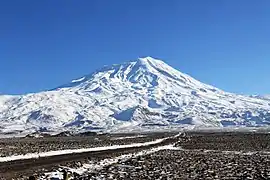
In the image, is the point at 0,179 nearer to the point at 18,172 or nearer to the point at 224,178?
the point at 18,172

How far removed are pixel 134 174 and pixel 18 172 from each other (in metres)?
6.67

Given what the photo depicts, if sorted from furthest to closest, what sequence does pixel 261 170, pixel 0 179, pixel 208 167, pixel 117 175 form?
1. pixel 208 167
2. pixel 261 170
3. pixel 117 175
4. pixel 0 179

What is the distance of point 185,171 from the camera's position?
27.2m

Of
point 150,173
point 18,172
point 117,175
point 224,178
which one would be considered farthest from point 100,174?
point 224,178

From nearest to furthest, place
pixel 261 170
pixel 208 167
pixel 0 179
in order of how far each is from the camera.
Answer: pixel 0 179
pixel 261 170
pixel 208 167

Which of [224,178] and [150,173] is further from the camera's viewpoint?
[150,173]

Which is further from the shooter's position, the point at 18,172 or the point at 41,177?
the point at 18,172

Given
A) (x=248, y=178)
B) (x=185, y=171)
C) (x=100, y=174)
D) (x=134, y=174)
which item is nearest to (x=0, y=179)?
(x=100, y=174)

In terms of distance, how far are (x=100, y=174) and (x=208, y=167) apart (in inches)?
290

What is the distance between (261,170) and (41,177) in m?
12.4

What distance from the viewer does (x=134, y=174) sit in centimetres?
2573

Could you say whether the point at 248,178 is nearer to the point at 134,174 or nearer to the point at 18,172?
the point at 134,174

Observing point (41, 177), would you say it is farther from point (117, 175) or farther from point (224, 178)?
point (224, 178)

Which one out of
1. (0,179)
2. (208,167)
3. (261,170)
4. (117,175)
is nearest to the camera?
(0,179)
